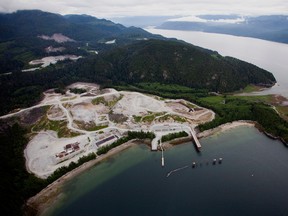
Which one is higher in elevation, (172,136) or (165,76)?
(172,136)

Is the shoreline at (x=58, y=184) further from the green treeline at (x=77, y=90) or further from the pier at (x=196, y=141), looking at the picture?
the green treeline at (x=77, y=90)

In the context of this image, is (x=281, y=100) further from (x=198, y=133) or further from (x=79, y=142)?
(x=79, y=142)

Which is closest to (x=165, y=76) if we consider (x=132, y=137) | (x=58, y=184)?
(x=132, y=137)

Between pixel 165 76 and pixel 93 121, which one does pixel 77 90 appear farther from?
pixel 165 76

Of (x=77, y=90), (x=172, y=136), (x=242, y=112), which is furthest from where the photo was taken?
(x=77, y=90)

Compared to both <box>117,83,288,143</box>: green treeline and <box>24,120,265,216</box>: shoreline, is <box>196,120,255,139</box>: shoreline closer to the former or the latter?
<box>24,120,265,216</box>: shoreline

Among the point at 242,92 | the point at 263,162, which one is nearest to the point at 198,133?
the point at 263,162

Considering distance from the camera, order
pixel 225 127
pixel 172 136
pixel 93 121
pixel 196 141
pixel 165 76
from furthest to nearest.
A: pixel 165 76, pixel 93 121, pixel 225 127, pixel 172 136, pixel 196 141

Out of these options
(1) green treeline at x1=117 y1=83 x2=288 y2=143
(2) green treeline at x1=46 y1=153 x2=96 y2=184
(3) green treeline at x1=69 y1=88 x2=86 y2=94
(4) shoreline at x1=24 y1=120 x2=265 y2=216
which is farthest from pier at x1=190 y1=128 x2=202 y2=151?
(3) green treeline at x1=69 y1=88 x2=86 y2=94

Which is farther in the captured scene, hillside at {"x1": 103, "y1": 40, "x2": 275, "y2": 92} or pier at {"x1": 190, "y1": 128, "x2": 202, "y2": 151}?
hillside at {"x1": 103, "y1": 40, "x2": 275, "y2": 92}

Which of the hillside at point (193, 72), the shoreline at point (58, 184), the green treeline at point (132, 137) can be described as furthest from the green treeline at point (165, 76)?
the green treeline at point (132, 137)

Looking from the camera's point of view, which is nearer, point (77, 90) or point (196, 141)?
point (196, 141)
